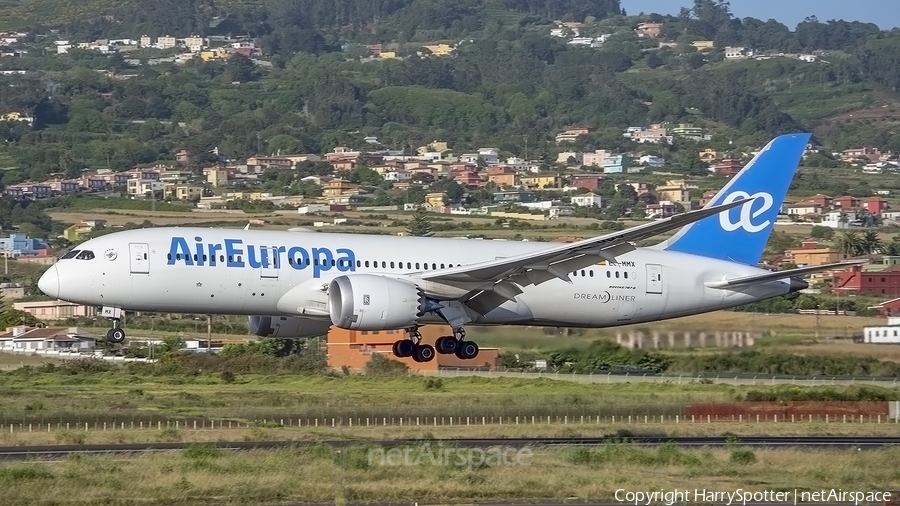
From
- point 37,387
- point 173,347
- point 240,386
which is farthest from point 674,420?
point 173,347

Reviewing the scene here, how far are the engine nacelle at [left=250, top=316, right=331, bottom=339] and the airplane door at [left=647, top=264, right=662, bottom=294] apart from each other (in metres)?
9.48

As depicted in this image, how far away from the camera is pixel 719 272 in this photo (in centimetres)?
4491

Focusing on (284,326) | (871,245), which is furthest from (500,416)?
(871,245)

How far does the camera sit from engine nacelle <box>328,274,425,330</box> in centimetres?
3878

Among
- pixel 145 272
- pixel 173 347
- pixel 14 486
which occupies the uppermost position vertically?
pixel 145 272

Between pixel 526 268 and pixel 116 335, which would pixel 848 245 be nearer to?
pixel 526 268

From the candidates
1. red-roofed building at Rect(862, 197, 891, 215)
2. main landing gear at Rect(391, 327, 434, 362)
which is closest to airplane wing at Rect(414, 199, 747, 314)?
main landing gear at Rect(391, 327, 434, 362)

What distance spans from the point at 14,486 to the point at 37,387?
112ft

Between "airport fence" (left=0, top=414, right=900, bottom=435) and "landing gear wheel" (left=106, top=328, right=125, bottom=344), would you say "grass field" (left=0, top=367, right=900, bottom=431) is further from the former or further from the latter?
"landing gear wheel" (left=106, top=328, right=125, bottom=344)

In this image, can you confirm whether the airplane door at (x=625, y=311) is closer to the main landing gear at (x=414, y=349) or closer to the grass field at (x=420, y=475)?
the grass field at (x=420, y=475)

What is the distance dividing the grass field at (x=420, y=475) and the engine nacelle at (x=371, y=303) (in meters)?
3.32

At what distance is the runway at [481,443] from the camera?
39875 millimetres

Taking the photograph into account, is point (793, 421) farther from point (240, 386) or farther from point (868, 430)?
point (240, 386)

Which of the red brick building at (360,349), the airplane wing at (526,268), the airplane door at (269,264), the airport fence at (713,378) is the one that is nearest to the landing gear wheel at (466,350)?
the airplane wing at (526,268)
